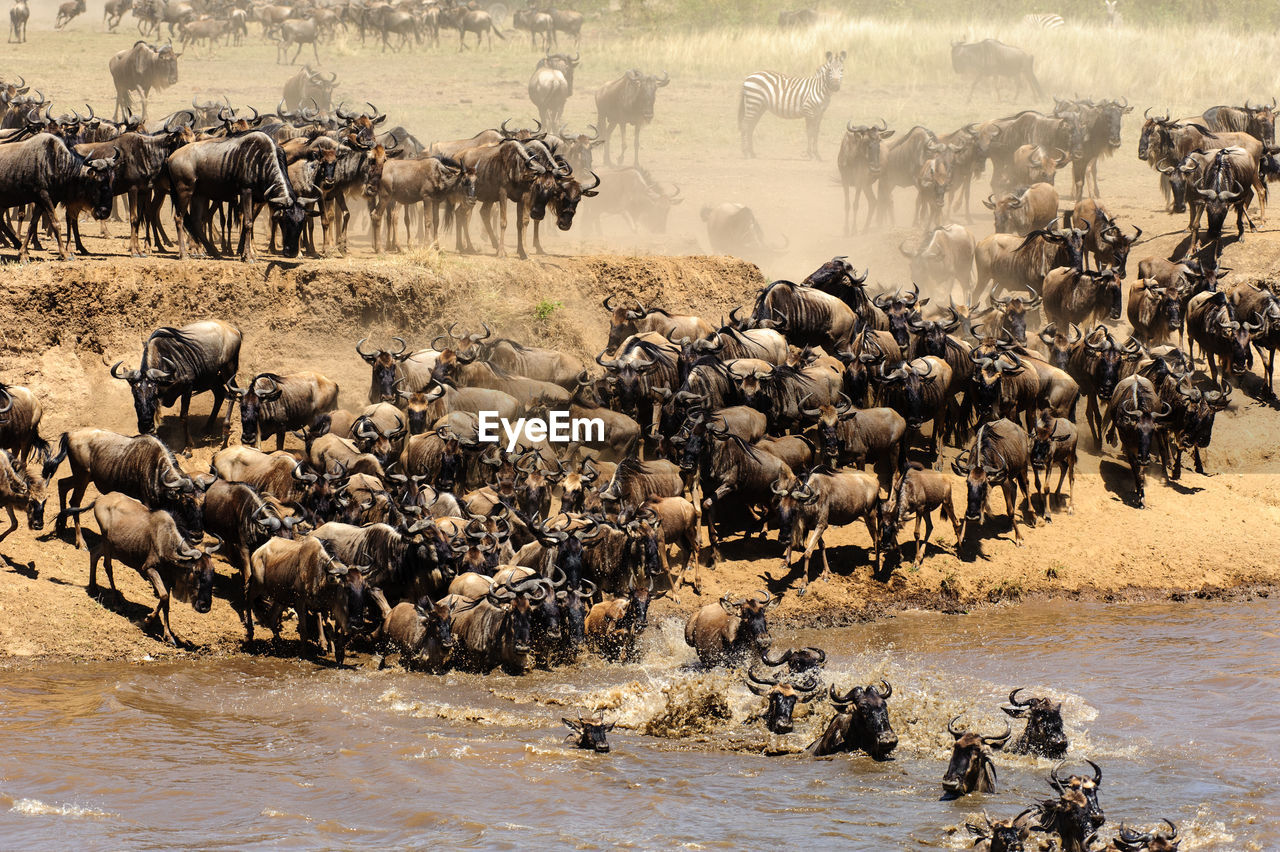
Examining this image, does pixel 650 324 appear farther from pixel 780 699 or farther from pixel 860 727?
pixel 860 727

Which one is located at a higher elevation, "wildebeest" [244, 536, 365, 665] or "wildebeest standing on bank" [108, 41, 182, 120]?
"wildebeest standing on bank" [108, 41, 182, 120]

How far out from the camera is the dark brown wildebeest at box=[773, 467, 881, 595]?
14.2m

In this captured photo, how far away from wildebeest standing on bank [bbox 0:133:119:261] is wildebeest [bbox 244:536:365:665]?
646 centimetres

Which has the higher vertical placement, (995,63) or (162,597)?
(995,63)

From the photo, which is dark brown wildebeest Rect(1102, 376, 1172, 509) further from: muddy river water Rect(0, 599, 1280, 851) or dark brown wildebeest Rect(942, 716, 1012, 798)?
dark brown wildebeest Rect(942, 716, 1012, 798)

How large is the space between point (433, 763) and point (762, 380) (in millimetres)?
7173

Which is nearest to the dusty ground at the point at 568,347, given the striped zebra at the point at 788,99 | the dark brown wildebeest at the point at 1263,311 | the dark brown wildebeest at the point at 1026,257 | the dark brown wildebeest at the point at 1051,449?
the dark brown wildebeest at the point at 1051,449

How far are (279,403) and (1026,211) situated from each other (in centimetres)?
1313

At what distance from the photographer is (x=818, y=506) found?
1424cm

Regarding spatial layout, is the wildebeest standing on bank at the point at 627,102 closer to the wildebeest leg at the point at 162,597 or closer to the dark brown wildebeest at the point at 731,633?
the dark brown wildebeest at the point at 731,633

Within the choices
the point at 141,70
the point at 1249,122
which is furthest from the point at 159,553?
the point at 1249,122

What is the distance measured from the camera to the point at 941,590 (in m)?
14.6

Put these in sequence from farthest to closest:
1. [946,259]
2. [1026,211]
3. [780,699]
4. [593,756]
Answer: [1026,211]
[946,259]
[780,699]
[593,756]

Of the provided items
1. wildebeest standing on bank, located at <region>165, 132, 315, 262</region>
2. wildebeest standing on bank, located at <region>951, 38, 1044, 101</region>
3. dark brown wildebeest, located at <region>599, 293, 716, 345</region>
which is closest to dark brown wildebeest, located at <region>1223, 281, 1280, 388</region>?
dark brown wildebeest, located at <region>599, 293, 716, 345</region>
